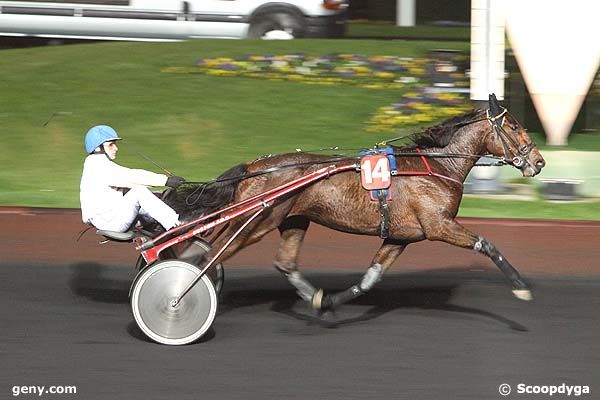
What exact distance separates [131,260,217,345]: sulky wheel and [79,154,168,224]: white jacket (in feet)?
1.65

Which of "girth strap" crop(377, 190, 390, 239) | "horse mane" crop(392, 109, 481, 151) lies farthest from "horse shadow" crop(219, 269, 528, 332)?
"horse mane" crop(392, 109, 481, 151)

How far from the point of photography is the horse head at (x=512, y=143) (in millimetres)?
7816

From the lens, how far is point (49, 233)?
1020 centimetres

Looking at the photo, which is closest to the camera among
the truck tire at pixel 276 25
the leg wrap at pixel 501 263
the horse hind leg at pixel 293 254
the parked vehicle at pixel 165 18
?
the leg wrap at pixel 501 263

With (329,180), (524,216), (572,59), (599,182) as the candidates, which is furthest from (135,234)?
(572,59)

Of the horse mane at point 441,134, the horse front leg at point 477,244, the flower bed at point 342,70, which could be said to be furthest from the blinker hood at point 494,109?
the flower bed at point 342,70

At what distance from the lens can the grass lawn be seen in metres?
12.6

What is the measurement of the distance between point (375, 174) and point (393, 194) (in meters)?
0.20

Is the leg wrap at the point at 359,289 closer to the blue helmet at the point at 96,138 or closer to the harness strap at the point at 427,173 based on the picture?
the harness strap at the point at 427,173

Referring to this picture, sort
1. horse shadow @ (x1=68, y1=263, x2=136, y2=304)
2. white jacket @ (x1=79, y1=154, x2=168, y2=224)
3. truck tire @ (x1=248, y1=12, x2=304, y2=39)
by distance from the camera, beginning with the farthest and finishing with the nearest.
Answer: truck tire @ (x1=248, y1=12, x2=304, y2=39) → horse shadow @ (x1=68, y1=263, x2=136, y2=304) → white jacket @ (x1=79, y1=154, x2=168, y2=224)

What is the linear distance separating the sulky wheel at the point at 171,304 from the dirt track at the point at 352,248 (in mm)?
2552

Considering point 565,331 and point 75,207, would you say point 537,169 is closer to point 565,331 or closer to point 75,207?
point 565,331

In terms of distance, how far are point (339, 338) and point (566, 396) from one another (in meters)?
1.71

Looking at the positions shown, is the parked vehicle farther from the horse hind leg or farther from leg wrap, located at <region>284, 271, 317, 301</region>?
leg wrap, located at <region>284, 271, 317, 301</region>
